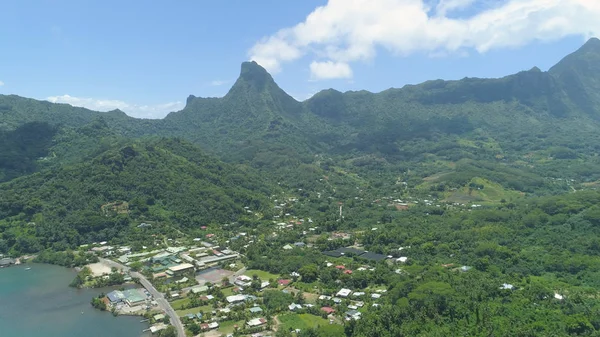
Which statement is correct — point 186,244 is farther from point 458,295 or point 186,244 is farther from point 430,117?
point 430,117

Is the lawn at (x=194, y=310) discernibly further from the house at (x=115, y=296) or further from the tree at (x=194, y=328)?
the house at (x=115, y=296)

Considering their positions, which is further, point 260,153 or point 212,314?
point 260,153

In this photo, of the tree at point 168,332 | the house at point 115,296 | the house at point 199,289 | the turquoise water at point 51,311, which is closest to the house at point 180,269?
the house at point 199,289

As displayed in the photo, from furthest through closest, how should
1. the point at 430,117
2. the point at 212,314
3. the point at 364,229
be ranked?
the point at 430,117 < the point at 364,229 < the point at 212,314

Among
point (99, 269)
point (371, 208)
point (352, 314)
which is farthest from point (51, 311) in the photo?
point (371, 208)

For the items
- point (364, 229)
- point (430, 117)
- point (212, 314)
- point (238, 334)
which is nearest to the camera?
point (238, 334)

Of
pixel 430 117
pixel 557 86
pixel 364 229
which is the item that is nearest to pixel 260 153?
pixel 364 229
